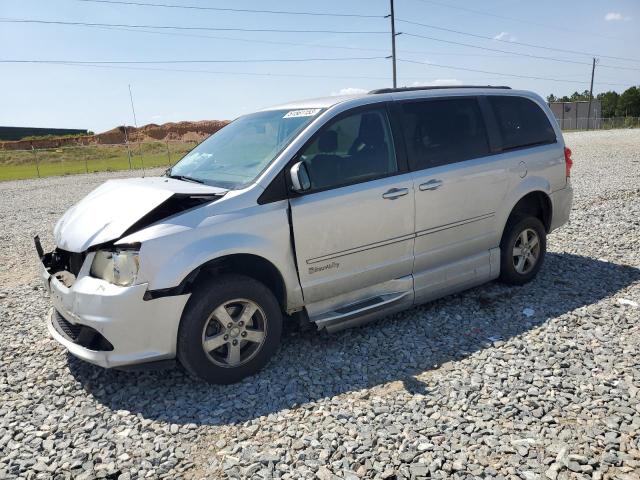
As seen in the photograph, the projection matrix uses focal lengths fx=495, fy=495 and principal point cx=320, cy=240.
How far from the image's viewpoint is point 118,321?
3311mm

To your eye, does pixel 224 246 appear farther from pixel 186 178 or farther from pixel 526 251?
pixel 526 251

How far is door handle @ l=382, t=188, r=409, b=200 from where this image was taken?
4.19 m

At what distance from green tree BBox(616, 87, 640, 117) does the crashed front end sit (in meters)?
101

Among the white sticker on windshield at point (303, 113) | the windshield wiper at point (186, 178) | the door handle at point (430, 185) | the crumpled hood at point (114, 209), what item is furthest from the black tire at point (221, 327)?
the door handle at point (430, 185)

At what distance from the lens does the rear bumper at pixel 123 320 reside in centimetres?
330

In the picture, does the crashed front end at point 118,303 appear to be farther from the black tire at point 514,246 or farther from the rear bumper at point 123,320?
the black tire at point 514,246

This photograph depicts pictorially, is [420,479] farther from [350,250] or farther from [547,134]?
[547,134]

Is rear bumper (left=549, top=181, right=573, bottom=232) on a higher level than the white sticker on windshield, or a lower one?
lower

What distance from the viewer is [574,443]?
2.87m

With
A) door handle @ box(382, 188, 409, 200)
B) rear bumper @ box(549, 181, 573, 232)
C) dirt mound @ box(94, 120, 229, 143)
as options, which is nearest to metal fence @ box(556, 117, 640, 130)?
dirt mound @ box(94, 120, 229, 143)

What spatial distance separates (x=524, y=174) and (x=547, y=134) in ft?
2.28

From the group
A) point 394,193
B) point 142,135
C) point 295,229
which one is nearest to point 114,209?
point 295,229

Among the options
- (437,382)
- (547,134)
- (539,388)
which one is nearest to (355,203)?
(437,382)

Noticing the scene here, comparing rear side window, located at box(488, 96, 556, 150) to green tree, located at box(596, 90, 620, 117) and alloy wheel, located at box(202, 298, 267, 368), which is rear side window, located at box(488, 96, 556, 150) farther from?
green tree, located at box(596, 90, 620, 117)
